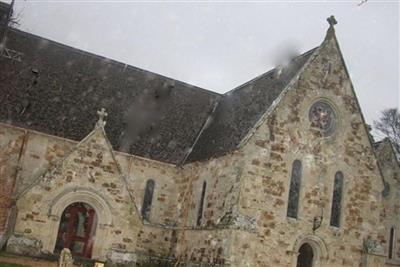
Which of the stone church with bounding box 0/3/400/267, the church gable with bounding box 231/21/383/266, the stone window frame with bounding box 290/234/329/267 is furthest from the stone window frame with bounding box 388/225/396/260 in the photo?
the stone window frame with bounding box 290/234/329/267

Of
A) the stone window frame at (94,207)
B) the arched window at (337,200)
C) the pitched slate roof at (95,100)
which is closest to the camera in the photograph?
the stone window frame at (94,207)

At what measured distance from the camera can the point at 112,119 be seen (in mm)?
29875

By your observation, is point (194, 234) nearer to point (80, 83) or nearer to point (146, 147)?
point (146, 147)

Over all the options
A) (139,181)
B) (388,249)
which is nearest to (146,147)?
(139,181)

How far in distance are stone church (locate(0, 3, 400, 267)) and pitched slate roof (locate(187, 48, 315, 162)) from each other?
0.12m

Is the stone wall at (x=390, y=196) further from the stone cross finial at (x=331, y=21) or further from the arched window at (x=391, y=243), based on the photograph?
the stone cross finial at (x=331, y=21)

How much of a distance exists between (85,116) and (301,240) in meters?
12.5

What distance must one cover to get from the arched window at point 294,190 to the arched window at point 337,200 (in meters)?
2.04

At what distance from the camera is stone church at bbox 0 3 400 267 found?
24531 millimetres

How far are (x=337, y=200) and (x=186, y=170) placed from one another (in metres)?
7.98

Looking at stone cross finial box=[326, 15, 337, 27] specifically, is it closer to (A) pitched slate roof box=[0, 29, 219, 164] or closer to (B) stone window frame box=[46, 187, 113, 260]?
(A) pitched slate roof box=[0, 29, 219, 164]

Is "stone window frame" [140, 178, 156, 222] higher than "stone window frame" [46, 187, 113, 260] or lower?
higher

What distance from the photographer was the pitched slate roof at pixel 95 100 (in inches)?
1097

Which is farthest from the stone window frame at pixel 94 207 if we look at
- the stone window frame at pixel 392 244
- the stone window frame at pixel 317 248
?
the stone window frame at pixel 392 244
